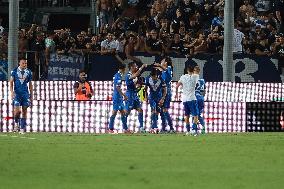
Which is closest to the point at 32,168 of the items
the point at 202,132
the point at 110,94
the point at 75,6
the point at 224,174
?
the point at 224,174

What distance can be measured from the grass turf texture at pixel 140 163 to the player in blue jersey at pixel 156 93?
180 inches

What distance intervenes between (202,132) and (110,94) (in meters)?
7.24

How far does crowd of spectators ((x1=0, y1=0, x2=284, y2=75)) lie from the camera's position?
33.6 metres

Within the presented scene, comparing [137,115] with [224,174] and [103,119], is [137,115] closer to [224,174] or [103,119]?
[103,119]

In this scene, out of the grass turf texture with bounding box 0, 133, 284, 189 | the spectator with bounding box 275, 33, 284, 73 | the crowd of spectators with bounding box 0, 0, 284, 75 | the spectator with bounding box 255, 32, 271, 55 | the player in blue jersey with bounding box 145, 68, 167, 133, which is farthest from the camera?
the spectator with bounding box 255, 32, 271, 55

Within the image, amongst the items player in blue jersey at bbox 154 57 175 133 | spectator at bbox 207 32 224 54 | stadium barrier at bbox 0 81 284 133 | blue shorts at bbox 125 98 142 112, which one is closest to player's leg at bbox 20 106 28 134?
stadium barrier at bbox 0 81 284 133

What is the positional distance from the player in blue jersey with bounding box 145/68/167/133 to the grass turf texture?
4571mm

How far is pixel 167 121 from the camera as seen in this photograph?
1108 inches

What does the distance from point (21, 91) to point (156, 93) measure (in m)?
3.84

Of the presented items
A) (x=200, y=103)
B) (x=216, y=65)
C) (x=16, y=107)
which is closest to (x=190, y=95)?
(x=200, y=103)

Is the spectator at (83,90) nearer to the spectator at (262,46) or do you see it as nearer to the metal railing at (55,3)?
the spectator at (262,46)

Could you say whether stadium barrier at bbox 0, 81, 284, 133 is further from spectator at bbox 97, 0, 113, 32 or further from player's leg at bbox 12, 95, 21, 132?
spectator at bbox 97, 0, 113, 32

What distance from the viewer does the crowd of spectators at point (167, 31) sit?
33.6 m

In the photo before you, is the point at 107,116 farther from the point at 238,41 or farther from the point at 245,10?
the point at 245,10
